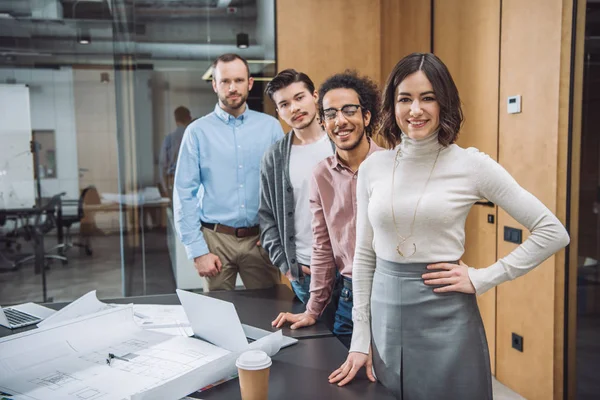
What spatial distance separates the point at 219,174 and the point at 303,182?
2.01 ft

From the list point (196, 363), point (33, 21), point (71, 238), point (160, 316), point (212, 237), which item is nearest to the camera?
point (196, 363)

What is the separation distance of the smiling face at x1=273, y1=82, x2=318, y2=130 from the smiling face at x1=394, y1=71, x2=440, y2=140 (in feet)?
3.28

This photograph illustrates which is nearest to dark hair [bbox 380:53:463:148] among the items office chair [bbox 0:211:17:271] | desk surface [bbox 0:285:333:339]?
desk surface [bbox 0:285:333:339]

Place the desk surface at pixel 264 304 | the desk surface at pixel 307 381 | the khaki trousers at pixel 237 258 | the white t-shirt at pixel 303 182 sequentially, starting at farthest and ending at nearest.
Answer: the khaki trousers at pixel 237 258
the white t-shirt at pixel 303 182
the desk surface at pixel 264 304
the desk surface at pixel 307 381

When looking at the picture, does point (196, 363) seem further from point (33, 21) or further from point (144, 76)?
point (33, 21)

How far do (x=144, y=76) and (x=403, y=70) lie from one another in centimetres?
303

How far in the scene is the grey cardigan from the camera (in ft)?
7.80

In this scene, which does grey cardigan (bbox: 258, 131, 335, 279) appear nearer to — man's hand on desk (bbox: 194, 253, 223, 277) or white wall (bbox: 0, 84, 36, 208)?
man's hand on desk (bbox: 194, 253, 223, 277)

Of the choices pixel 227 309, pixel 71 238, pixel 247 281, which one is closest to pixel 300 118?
pixel 247 281

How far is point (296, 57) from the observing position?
13.0ft

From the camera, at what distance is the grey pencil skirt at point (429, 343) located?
142 centimetres

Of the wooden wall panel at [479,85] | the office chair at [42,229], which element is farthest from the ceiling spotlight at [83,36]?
the wooden wall panel at [479,85]

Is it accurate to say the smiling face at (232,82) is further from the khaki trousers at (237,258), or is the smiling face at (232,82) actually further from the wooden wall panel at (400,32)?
the wooden wall panel at (400,32)

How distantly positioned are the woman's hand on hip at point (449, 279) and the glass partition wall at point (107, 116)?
2.84 meters
